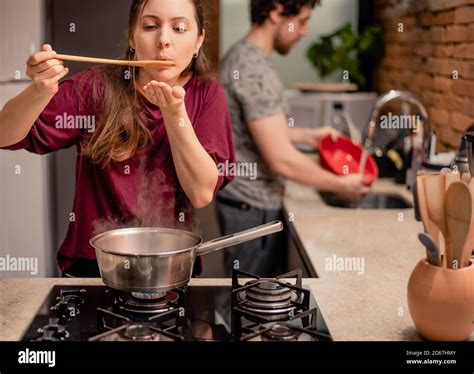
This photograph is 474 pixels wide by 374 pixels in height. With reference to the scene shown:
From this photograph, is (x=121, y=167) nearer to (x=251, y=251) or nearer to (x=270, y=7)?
(x=251, y=251)

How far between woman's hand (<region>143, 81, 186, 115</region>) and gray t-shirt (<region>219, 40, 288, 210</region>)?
0.28m

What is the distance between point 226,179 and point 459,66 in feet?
1.90

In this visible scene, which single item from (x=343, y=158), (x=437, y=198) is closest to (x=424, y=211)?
(x=437, y=198)

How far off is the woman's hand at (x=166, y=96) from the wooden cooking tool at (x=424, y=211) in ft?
1.43

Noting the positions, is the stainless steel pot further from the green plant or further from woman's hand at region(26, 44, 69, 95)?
the green plant

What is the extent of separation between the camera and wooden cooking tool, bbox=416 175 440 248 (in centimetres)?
119

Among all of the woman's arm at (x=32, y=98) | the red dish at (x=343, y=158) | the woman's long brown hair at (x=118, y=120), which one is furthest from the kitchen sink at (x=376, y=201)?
the woman's arm at (x=32, y=98)

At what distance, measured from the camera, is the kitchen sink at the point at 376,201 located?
6.95ft

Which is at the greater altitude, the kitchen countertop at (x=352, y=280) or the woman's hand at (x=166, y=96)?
the woman's hand at (x=166, y=96)

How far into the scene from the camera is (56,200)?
1.39 meters

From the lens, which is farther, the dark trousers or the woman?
the dark trousers

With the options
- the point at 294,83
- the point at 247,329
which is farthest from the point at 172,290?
the point at 294,83

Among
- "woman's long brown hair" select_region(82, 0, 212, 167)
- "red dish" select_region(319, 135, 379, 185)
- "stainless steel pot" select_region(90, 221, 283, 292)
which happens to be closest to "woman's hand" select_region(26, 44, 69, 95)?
"woman's long brown hair" select_region(82, 0, 212, 167)

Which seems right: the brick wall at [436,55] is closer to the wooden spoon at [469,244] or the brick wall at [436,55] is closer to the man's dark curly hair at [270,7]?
the man's dark curly hair at [270,7]
